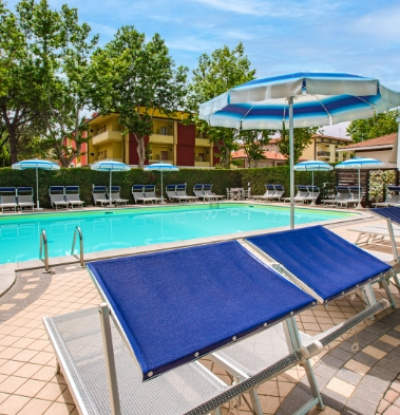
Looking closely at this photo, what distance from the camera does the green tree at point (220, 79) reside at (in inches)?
1070

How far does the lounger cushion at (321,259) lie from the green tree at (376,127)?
121ft

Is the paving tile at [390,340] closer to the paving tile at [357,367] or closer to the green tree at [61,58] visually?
the paving tile at [357,367]

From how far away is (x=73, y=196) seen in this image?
16.6 m

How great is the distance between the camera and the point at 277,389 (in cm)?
231

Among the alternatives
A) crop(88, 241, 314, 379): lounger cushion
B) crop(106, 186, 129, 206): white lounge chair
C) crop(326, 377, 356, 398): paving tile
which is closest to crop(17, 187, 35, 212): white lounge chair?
crop(106, 186, 129, 206): white lounge chair

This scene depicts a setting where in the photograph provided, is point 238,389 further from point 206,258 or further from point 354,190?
point 354,190

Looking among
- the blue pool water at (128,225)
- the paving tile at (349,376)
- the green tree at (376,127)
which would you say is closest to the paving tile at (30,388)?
the paving tile at (349,376)

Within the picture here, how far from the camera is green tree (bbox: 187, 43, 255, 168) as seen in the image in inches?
1070

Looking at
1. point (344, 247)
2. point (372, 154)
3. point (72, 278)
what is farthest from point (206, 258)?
point (372, 154)

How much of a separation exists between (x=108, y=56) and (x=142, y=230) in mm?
20385

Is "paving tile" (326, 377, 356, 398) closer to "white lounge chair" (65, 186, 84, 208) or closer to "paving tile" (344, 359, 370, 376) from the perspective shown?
"paving tile" (344, 359, 370, 376)

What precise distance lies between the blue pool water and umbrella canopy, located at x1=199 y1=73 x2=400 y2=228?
2.98m

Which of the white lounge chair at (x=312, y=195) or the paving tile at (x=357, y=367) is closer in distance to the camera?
the paving tile at (x=357, y=367)

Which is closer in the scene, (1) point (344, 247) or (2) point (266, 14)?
(1) point (344, 247)
